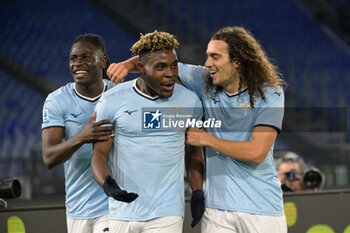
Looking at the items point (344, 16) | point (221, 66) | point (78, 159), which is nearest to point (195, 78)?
point (221, 66)

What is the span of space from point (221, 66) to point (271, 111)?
0.32 metres

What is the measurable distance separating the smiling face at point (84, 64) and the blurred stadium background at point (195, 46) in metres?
5.59

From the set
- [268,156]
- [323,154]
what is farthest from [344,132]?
[268,156]

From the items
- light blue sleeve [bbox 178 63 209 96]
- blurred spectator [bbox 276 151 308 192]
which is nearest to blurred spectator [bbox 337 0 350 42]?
blurred spectator [bbox 276 151 308 192]

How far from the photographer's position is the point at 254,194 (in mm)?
2434

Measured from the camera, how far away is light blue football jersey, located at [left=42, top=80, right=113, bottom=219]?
267 centimetres

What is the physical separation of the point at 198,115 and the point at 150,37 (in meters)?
0.44

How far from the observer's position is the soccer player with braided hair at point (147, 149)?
2.24 metres

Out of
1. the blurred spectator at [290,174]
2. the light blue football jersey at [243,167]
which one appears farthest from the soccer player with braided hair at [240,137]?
the blurred spectator at [290,174]

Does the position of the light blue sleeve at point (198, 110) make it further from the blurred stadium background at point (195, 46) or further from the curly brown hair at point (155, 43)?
the blurred stadium background at point (195, 46)

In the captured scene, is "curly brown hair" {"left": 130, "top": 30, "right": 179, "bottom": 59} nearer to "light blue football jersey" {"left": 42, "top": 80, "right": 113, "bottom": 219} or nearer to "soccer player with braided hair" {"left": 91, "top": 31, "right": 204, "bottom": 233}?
"soccer player with braided hair" {"left": 91, "top": 31, "right": 204, "bottom": 233}

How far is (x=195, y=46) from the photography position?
10.0 m

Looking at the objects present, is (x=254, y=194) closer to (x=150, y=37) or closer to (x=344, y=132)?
(x=150, y=37)

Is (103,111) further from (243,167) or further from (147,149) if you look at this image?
(243,167)
